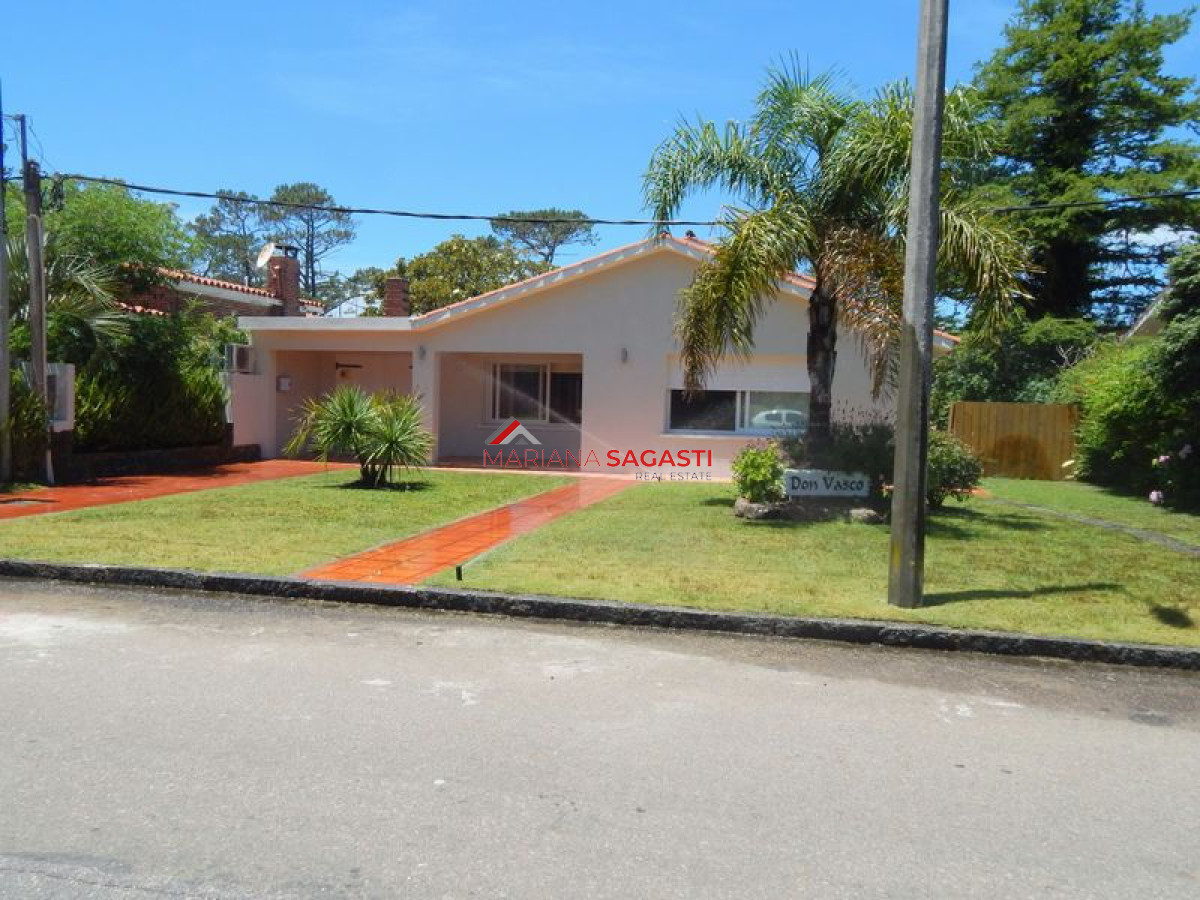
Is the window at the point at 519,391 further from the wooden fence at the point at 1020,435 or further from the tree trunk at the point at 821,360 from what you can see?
the tree trunk at the point at 821,360

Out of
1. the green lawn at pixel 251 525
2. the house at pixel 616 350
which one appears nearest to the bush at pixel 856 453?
the green lawn at pixel 251 525

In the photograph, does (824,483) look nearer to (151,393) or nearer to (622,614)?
(622,614)

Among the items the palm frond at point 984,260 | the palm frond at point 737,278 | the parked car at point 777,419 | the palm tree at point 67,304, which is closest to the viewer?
the palm frond at point 984,260

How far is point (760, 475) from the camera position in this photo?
11914mm

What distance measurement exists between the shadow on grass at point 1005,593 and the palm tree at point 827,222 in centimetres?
318

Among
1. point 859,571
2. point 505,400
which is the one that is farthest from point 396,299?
point 859,571

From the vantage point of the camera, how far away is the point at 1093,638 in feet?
21.6

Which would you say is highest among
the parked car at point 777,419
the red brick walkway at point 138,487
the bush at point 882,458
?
the parked car at point 777,419

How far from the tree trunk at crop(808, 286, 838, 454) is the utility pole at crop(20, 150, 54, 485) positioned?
11.1m

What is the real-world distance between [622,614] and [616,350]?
11.2 metres

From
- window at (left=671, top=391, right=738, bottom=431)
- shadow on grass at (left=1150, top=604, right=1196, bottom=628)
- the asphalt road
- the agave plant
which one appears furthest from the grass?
the agave plant

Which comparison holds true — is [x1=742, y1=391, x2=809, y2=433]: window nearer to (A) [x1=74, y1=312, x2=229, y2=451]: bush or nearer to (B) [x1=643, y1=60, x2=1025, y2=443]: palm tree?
(B) [x1=643, y1=60, x2=1025, y2=443]: palm tree

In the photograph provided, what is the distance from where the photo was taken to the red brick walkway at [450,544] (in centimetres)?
838

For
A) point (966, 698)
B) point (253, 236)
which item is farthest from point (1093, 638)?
point (253, 236)
